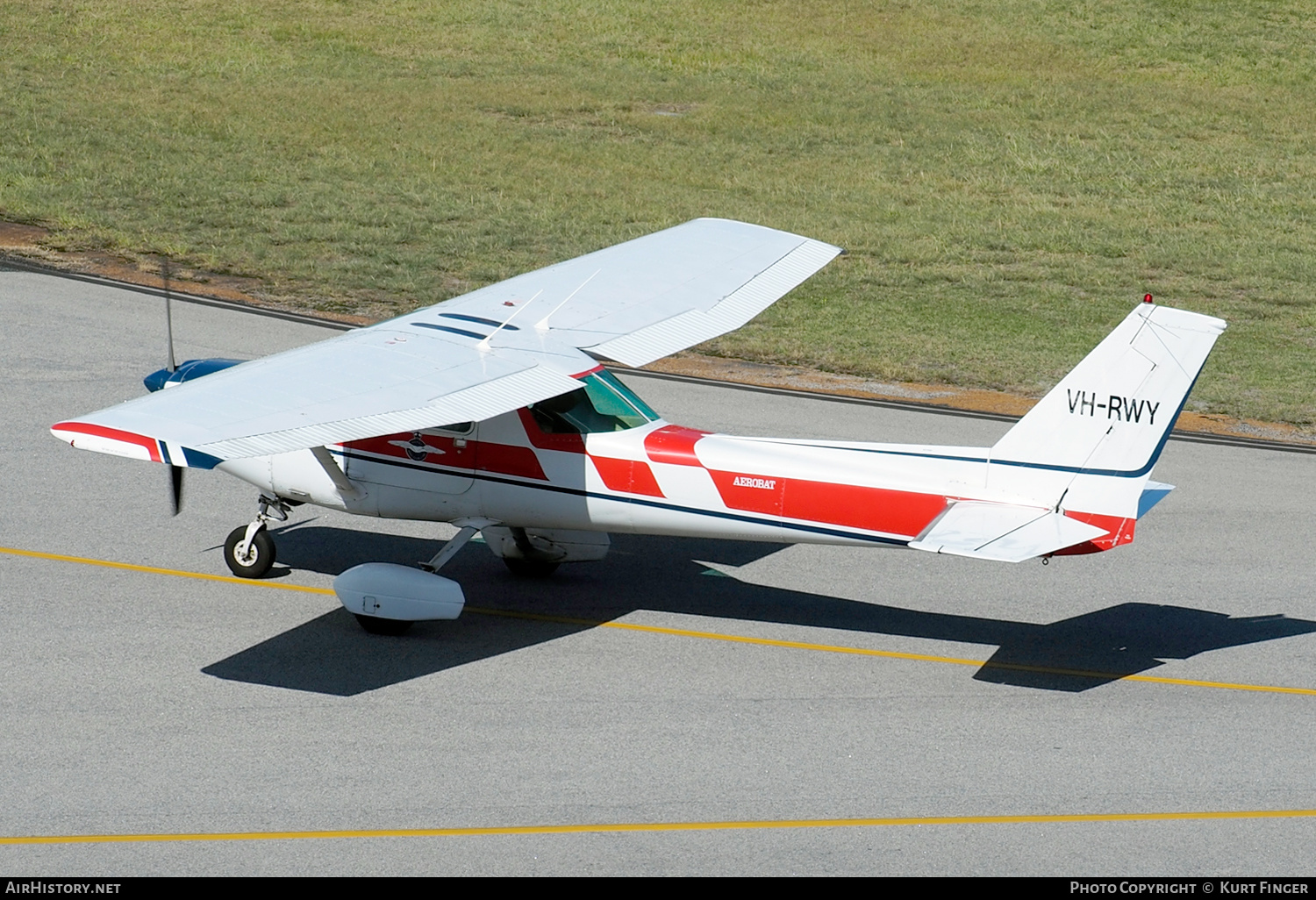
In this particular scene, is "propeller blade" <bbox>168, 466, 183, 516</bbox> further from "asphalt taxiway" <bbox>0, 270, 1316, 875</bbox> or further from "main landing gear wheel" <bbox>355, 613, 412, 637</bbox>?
"main landing gear wheel" <bbox>355, 613, 412, 637</bbox>

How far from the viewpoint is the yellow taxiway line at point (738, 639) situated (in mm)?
11914

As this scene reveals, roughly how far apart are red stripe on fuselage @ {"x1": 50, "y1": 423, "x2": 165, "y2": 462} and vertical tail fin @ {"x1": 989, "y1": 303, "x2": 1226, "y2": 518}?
6216 mm

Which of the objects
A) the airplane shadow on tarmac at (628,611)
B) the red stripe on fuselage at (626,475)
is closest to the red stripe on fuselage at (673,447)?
the red stripe on fuselage at (626,475)

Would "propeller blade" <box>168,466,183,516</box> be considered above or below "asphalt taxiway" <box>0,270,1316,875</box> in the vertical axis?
above

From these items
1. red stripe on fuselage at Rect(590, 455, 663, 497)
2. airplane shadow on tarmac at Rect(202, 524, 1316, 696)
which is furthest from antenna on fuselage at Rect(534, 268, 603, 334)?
airplane shadow on tarmac at Rect(202, 524, 1316, 696)

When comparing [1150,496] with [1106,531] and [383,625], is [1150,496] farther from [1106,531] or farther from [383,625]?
[383,625]

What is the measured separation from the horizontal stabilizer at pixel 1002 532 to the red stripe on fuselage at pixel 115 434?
5489 millimetres

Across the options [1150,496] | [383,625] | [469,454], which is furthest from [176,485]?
[1150,496]

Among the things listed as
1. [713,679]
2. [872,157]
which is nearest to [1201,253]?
[872,157]

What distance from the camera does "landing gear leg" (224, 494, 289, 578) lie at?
13219mm

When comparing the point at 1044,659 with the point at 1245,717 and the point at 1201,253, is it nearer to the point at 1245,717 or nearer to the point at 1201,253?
the point at 1245,717

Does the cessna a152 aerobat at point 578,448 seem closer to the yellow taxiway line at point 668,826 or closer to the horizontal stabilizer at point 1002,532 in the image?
the horizontal stabilizer at point 1002,532

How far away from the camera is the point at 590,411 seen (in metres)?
12.4

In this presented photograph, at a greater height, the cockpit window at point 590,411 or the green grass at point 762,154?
the green grass at point 762,154
